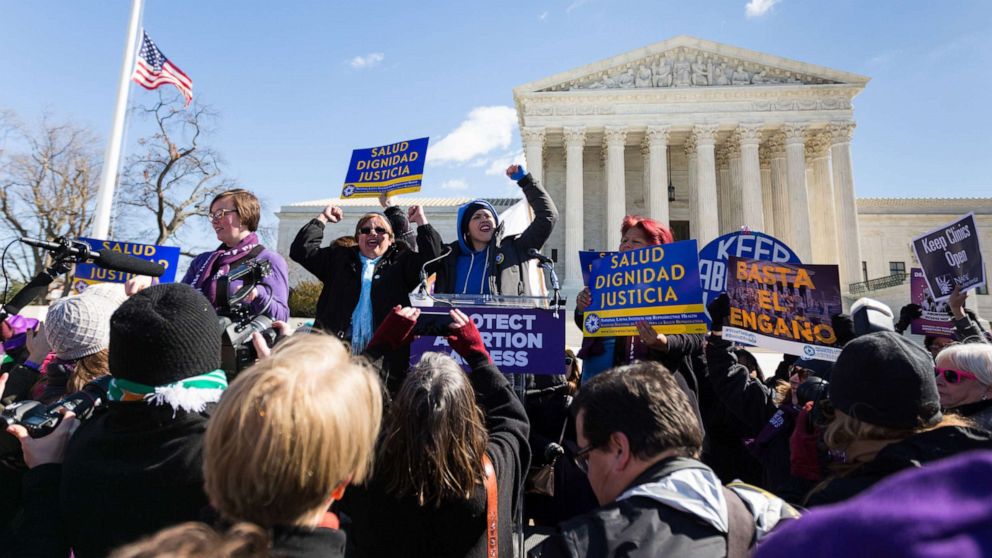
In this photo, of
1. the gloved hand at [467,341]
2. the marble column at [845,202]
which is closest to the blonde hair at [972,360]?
the gloved hand at [467,341]

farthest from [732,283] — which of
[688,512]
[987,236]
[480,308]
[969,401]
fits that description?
[987,236]

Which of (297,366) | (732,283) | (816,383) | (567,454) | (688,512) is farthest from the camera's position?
(732,283)

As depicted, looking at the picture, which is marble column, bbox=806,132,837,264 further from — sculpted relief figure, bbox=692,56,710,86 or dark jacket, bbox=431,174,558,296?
dark jacket, bbox=431,174,558,296

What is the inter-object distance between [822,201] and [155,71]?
118 feet

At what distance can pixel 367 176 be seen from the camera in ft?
22.4

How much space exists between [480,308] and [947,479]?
3175mm

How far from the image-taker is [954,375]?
3.03m

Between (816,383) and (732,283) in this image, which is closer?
(816,383)

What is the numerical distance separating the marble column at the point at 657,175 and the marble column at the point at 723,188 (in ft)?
16.5

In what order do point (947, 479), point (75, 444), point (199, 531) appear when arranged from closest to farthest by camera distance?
point (947, 479)
point (199, 531)
point (75, 444)

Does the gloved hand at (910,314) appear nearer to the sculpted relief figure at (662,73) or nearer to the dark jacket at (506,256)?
the dark jacket at (506,256)

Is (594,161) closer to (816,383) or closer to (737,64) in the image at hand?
(737,64)

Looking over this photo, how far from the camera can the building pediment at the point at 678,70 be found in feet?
113

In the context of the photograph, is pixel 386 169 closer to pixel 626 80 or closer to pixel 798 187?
pixel 626 80
